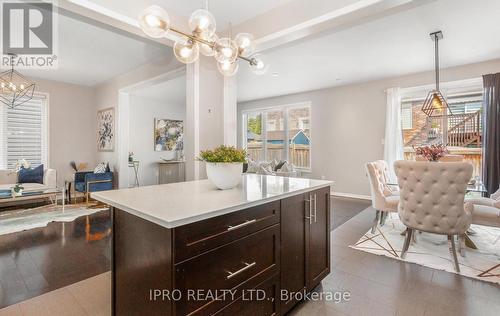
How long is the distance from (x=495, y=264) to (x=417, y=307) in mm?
1339

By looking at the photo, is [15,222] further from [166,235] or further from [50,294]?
[166,235]

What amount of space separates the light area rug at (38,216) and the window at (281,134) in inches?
160

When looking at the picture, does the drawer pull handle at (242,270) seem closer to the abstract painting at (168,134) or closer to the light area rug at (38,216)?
the light area rug at (38,216)

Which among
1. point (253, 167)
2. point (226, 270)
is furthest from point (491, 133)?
point (226, 270)

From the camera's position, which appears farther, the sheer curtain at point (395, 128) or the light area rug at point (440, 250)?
the sheer curtain at point (395, 128)

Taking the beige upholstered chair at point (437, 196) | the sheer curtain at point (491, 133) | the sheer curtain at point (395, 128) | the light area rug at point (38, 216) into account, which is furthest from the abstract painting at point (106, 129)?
the sheer curtain at point (491, 133)

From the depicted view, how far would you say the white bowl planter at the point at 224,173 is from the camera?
168 centimetres

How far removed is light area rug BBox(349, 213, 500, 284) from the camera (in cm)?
232

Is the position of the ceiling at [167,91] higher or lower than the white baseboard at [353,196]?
higher

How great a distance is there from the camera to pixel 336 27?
2418 millimetres

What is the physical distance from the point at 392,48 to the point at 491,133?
237 cm

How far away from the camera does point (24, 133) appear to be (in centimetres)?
534

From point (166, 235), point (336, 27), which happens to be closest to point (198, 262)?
point (166, 235)

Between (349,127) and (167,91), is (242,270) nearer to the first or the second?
(349,127)
